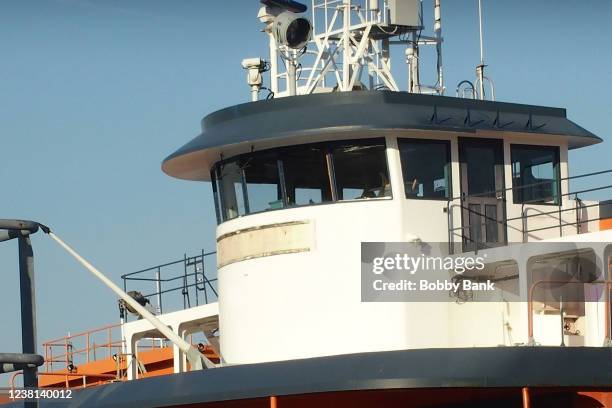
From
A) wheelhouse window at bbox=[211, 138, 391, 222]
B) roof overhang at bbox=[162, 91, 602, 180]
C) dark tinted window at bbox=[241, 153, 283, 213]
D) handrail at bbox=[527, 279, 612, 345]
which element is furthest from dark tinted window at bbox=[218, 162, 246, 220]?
handrail at bbox=[527, 279, 612, 345]

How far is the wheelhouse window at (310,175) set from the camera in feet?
70.5

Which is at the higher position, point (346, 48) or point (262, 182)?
point (346, 48)

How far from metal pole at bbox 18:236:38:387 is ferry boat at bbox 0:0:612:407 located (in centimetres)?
4

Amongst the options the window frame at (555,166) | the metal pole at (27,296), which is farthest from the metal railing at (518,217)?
the metal pole at (27,296)

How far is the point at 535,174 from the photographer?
22.5 meters

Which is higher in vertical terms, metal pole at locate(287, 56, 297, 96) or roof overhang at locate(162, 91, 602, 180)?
metal pole at locate(287, 56, 297, 96)

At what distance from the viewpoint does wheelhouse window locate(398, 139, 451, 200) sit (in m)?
21.4

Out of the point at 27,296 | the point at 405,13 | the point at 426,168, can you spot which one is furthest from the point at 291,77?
the point at 27,296

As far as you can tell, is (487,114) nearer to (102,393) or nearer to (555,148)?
(555,148)

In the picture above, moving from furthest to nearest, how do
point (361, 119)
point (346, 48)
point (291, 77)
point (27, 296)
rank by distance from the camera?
point (291, 77) < point (346, 48) < point (27, 296) < point (361, 119)

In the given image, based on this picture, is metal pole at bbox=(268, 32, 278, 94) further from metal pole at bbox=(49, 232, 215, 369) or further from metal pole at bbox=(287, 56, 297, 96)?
metal pole at bbox=(49, 232, 215, 369)

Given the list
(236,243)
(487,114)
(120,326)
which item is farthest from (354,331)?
(120,326)

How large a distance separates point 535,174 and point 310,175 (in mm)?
3395

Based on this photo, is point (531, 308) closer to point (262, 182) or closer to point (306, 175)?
point (306, 175)
